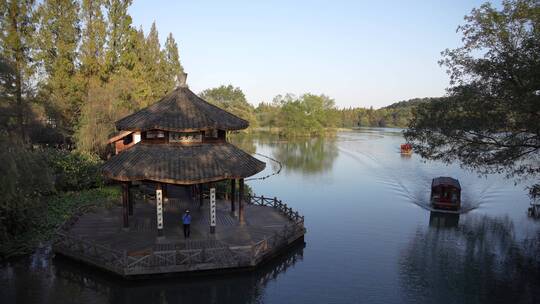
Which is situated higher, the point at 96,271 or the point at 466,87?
the point at 466,87

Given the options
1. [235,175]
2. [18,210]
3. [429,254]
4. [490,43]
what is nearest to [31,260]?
[18,210]

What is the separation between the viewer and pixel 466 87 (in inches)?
959

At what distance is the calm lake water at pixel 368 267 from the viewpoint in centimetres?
1736

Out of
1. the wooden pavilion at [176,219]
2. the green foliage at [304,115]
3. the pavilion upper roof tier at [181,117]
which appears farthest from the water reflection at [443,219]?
the green foliage at [304,115]

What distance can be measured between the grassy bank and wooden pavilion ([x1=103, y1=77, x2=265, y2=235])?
521 centimetres

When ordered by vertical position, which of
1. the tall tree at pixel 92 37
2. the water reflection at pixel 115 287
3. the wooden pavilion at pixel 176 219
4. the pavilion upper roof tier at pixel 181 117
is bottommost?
the water reflection at pixel 115 287

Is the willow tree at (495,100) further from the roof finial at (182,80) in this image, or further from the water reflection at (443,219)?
the roof finial at (182,80)

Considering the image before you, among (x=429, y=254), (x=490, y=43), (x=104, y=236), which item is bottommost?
(x=429, y=254)

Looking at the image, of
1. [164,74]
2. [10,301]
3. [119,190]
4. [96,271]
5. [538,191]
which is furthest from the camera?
[164,74]

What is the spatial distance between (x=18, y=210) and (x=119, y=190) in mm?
11479

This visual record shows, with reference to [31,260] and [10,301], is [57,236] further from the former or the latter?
[10,301]

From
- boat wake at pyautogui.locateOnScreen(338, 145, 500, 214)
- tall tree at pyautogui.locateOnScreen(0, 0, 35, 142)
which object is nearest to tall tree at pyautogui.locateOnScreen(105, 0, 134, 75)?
tall tree at pyautogui.locateOnScreen(0, 0, 35, 142)

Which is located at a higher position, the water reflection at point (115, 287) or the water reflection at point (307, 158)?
the water reflection at point (307, 158)

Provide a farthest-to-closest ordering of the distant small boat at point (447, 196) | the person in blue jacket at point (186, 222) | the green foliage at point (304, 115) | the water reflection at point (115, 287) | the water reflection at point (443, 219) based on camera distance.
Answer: the green foliage at point (304, 115)
the distant small boat at point (447, 196)
the water reflection at point (443, 219)
the person in blue jacket at point (186, 222)
the water reflection at point (115, 287)
